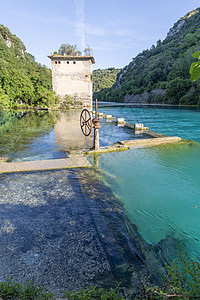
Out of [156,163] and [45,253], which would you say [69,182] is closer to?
[45,253]

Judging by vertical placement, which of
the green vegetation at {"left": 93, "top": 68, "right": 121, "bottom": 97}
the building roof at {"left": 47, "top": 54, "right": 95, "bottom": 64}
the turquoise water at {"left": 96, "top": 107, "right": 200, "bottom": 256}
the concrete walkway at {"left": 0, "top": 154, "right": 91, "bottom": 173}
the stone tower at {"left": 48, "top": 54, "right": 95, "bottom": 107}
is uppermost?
the green vegetation at {"left": 93, "top": 68, "right": 121, "bottom": 97}

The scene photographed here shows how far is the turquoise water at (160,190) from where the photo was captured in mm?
3730

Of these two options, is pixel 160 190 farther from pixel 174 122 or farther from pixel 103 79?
pixel 103 79

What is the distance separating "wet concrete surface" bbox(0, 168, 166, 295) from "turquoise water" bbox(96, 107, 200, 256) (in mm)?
460

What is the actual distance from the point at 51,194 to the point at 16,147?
5.95 meters

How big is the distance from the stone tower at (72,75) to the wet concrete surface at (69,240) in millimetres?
35864

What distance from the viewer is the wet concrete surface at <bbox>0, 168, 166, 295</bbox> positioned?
255cm

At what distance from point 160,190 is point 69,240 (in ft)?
10.5

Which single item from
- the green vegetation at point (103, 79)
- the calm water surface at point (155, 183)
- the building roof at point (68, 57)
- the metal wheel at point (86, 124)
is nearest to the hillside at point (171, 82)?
the building roof at point (68, 57)

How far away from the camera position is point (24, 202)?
450 centimetres

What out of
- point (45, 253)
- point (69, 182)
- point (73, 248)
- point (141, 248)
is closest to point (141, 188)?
point (69, 182)

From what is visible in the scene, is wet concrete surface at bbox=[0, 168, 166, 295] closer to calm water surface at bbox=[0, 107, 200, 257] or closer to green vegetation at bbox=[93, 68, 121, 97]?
calm water surface at bbox=[0, 107, 200, 257]

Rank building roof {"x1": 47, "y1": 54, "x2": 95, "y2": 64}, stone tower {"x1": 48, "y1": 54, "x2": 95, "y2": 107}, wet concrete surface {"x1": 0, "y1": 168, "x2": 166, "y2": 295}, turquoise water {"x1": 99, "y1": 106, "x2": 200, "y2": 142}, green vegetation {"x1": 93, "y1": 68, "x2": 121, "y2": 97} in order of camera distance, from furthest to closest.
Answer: green vegetation {"x1": 93, "y1": 68, "x2": 121, "y2": 97} < stone tower {"x1": 48, "y1": 54, "x2": 95, "y2": 107} < building roof {"x1": 47, "y1": 54, "x2": 95, "y2": 64} < turquoise water {"x1": 99, "y1": 106, "x2": 200, "y2": 142} < wet concrete surface {"x1": 0, "y1": 168, "x2": 166, "y2": 295}

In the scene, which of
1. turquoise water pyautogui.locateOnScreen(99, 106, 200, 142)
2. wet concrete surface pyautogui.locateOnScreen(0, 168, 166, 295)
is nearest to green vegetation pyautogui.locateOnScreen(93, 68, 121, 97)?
turquoise water pyautogui.locateOnScreen(99, 106, 200, 142)
